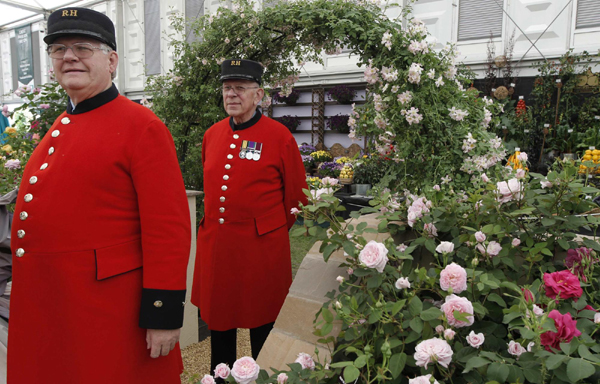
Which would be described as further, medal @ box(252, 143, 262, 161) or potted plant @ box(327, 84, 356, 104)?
potted plant @ box(327, 84, 356, 104)

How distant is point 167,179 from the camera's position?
1.19 m

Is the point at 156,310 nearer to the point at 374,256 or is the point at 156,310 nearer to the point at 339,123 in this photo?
the point at 374,256

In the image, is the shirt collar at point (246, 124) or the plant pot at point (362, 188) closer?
the shirt collar at point (246, 124)

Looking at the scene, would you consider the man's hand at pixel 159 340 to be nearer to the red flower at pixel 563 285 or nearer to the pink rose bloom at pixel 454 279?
the pink rose bloom at pixel 454 279

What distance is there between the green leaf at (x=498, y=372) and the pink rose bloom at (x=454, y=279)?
0.16 m

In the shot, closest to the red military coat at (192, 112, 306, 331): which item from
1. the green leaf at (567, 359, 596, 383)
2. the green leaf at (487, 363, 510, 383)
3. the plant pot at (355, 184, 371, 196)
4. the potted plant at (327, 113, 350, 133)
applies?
the green leaf at (487, 363, 510, 383)

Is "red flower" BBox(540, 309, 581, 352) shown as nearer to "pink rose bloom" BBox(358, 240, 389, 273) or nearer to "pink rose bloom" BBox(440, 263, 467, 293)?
"pink rose bloom" BBox(440, 263, 467, 293)

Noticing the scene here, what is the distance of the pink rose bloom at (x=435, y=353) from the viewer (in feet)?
2.34

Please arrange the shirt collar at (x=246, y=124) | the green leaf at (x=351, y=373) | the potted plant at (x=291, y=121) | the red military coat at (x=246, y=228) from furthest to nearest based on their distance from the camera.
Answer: the potted plant at (x=291, y=121), the shirt collar at (x=246, y=124), the red military coat at (x=246, y=228), the green leaf at (x=351, y=373)

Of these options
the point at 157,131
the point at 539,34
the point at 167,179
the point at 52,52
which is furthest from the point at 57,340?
the point at 539,34

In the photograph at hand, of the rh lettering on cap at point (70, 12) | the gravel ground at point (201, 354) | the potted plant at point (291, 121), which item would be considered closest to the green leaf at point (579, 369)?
the rh lettering on cap at point (70, 12)

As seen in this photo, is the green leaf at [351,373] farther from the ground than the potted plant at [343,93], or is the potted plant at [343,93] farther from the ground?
the potted plant at [343,93]

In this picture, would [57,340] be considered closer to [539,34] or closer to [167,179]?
[167,179]

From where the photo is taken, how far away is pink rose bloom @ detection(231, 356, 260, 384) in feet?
2.69
